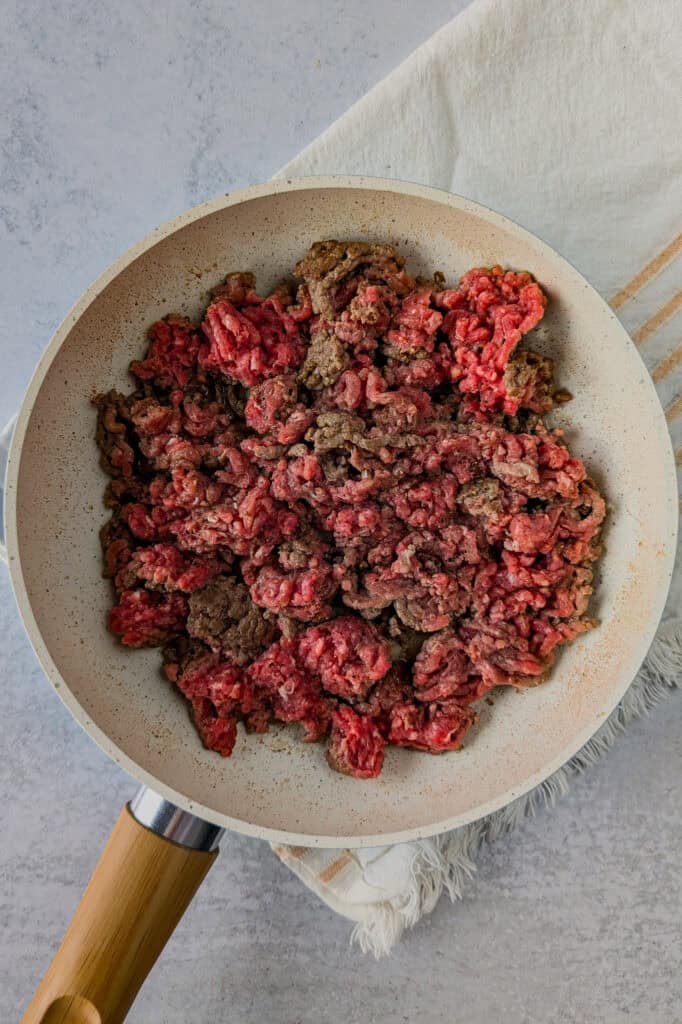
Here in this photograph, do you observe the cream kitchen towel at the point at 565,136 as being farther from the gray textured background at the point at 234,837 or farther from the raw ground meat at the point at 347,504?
the raw ground meat at the point at 347,504

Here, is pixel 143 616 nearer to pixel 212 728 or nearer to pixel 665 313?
pixel 212 728

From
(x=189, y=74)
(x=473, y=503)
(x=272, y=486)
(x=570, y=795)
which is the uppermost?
(x=189, y=74)

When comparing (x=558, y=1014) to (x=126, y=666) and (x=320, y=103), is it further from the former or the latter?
(x=320, y=103)

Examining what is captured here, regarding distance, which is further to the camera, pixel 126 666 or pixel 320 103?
pixel 320 103

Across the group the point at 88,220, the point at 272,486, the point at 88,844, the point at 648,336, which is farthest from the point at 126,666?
the point at 648,336

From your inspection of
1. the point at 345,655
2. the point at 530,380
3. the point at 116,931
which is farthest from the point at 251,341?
the point at 116,931

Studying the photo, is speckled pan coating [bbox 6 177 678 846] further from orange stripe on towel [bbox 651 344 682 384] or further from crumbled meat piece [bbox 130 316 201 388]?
orange stripe on towel [bbox 651 344 682 384]

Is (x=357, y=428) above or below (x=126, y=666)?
above

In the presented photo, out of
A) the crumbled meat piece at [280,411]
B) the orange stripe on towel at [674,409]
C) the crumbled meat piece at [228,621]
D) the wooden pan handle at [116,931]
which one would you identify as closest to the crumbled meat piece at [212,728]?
the crumbled meat piece at [228,621]
